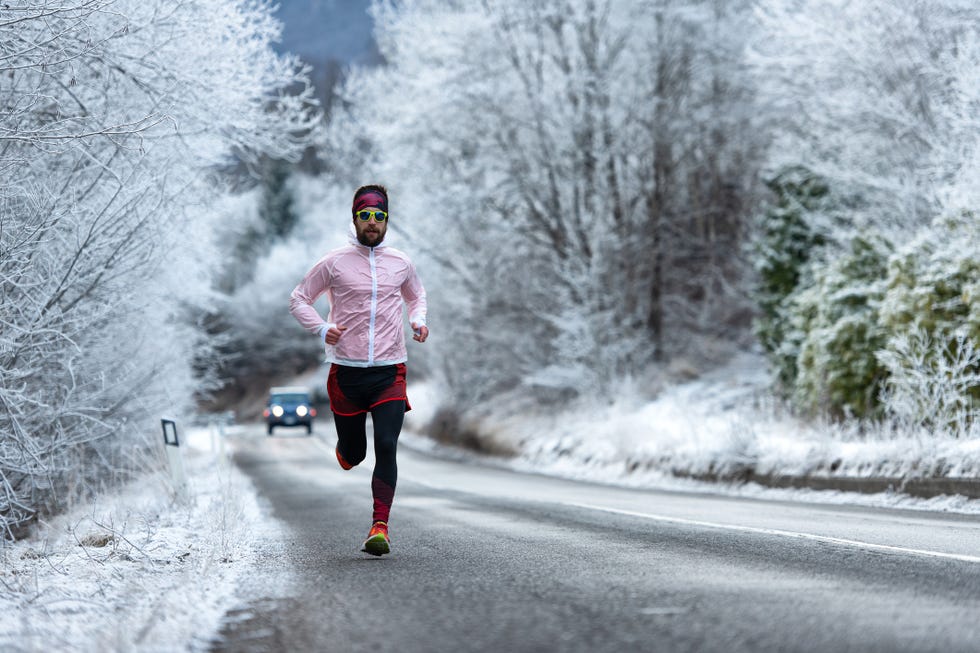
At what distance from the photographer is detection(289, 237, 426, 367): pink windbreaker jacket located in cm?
729

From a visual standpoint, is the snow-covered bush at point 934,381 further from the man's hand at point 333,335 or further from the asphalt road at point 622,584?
the man's hand at point 333,335

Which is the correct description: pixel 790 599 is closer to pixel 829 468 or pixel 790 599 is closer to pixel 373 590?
pixel 373 590

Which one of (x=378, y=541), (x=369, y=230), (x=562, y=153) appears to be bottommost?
(x=378, y=541)

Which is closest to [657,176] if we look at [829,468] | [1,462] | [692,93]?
[692,93]

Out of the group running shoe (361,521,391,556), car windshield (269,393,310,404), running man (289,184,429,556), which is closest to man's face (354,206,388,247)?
running man (289,184,429,556)

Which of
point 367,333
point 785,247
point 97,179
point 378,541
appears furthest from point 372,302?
point 785,247

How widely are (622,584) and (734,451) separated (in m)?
11.0

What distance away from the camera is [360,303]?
734cm

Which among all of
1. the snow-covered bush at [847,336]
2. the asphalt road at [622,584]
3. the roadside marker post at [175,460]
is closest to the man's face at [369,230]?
the asphalt road at [622,584]

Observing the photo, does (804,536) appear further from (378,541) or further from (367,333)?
(367,333)

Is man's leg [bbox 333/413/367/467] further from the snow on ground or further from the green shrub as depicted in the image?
the green shrub

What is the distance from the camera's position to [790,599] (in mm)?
4949

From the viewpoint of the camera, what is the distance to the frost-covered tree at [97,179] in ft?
27.7

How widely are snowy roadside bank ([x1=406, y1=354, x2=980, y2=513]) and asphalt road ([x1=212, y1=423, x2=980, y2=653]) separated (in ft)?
5.33
